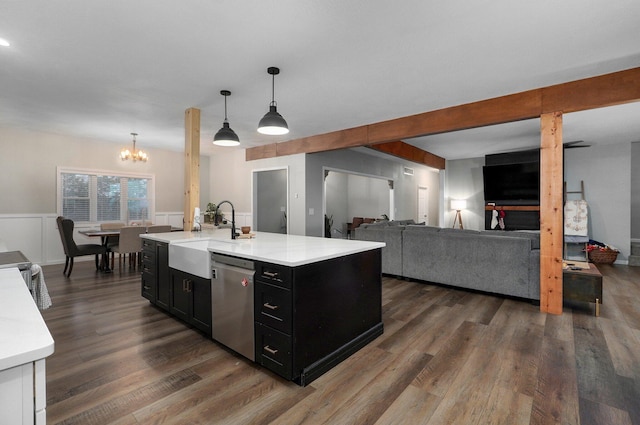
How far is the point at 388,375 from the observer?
219 centimetres

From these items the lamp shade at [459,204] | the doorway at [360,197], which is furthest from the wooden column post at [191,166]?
the lamp shade at [459,204]

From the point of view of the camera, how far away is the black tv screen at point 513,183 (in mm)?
7129

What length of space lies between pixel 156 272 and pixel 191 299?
0.83 m

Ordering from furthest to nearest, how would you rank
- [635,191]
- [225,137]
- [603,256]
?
[635,191], [603,256], [225,137]

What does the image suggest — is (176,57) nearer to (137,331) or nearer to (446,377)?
(137,331)

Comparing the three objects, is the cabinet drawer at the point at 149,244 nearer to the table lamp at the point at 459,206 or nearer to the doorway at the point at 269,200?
the doorway at the point at 269,200

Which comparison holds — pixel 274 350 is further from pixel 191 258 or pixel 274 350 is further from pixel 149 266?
pixel 149 266

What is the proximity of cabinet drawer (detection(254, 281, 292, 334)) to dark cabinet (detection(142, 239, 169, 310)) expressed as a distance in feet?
5.01

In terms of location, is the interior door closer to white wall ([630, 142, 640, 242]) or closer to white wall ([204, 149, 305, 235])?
white wall ([630, 142, 640, 242])

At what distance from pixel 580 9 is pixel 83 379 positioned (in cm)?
419

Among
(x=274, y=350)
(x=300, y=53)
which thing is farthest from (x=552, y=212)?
(x=274, y=350)

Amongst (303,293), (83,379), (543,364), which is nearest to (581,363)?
(543,364)

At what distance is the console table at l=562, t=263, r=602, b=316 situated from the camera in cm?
334

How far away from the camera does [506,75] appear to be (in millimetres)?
3145
